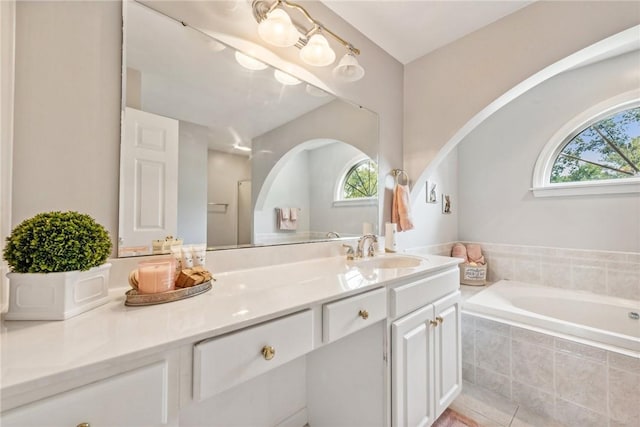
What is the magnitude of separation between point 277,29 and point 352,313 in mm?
1258

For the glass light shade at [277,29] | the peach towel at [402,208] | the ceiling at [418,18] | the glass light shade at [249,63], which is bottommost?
the peach towel at [402,208]

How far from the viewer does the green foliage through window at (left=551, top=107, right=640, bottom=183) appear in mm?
2041

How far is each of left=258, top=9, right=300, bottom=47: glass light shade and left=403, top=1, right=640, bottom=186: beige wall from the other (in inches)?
49.3

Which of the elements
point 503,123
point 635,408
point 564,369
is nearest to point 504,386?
point 564,369

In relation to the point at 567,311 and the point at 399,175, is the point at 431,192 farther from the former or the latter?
the point at 567,311

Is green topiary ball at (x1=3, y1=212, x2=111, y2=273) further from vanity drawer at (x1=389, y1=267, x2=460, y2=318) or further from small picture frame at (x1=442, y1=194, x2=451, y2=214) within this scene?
small picture frame at (x1=442, y1=194, x2=451, y2=214)

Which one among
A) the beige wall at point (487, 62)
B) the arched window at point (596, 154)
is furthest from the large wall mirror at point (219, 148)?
the arched window at point (596, 154)

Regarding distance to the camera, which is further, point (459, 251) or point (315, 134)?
point (459, 251)

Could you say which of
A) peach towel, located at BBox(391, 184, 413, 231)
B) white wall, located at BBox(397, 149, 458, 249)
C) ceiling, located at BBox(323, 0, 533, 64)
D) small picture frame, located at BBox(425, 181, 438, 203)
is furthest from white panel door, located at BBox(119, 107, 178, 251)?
small picture frame, located at BBox(425, 181, 438, 203)

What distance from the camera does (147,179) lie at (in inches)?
37.4

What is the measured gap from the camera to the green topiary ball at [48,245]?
1.95ft

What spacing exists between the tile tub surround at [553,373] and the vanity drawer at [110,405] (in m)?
1.98

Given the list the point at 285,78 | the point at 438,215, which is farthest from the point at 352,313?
the point at 438,215

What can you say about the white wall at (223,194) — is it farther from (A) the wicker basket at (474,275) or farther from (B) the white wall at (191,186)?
(A) the wicker basket at (474,275)
